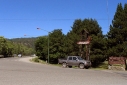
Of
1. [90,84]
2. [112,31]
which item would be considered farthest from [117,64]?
[90,84]

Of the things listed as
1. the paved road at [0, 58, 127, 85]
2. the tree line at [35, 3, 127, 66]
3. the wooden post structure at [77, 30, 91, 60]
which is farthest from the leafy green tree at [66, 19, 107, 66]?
the paved road at [0, 58, 127, 85]

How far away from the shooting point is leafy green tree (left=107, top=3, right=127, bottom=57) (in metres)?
49.3

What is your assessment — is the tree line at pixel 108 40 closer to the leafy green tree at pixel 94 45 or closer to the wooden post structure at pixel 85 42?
the leafy green tree at pixel 94 45

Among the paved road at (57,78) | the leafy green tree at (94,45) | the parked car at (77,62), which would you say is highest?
the leafy green tree at (94,45)

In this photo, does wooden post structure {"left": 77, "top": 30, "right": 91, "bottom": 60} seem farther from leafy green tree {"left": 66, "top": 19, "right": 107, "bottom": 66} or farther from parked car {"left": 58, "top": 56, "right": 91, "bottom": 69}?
parked car {"left": 58, "top": 56, "right": 91, "bottom": 69}

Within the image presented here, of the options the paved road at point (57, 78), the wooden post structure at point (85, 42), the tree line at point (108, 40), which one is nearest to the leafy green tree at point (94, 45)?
the tree line at point (108, 40)

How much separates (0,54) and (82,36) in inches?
3922

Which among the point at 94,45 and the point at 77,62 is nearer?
the point at 77,62

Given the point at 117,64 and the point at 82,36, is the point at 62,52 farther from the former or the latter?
the point at 117,64

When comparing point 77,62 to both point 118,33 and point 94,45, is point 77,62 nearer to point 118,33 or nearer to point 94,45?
point 94,45

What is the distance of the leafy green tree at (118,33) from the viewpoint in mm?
49281

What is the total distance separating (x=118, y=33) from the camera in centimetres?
5078

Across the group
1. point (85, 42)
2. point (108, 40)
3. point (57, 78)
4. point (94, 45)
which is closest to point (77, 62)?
point (85, 42)

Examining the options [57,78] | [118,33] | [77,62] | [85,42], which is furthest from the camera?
[118,33]
